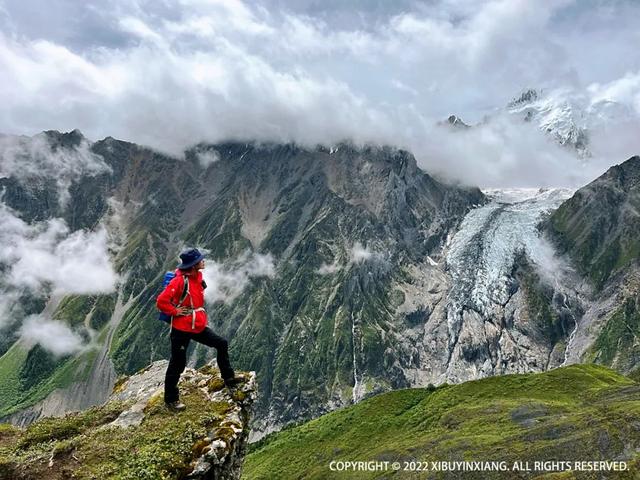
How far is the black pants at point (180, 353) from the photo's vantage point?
21.3 metres

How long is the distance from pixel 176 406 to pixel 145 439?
2.92 m

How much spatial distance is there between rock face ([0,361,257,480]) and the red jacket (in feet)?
13.2

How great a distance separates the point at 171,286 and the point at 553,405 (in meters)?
124

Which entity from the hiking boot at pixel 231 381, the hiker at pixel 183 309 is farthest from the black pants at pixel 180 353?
the hiking boot at pixel 231 381

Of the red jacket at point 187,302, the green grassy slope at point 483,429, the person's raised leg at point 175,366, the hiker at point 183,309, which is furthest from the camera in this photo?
the green grassy slope at point 483,429

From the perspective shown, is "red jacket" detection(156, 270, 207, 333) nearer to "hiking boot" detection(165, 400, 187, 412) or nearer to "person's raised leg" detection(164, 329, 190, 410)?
"person's raised leg" detection(164, 329, 190, 410)

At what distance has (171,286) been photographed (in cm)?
2062

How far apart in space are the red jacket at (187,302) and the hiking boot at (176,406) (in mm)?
3601

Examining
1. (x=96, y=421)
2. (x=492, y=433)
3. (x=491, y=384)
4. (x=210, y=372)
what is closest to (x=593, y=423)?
(x=492, y=433)

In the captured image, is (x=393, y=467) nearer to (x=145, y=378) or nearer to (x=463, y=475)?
(x=463, y=475)

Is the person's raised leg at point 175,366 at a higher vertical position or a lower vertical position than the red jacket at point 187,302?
lower

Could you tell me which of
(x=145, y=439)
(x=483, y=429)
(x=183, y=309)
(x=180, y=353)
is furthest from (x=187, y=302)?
(x=483, y=429)

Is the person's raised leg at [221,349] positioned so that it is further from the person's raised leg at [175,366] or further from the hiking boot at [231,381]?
the person's raised leg at [175,366]

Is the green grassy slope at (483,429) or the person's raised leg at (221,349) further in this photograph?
the green grassy slope at (483,429)
